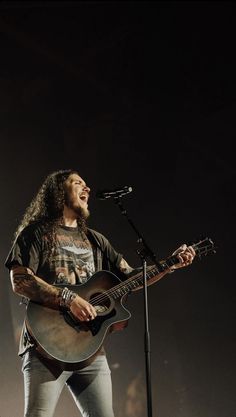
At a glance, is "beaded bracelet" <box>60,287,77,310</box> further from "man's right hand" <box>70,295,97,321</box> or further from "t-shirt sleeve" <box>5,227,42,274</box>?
"t-shirt sleeve" <box>5,227,42,274</box>

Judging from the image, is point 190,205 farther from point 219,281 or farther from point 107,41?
point 107,41

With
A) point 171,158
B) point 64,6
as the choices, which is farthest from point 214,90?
point 64,6

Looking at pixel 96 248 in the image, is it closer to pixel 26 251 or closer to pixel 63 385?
pixel 26 251

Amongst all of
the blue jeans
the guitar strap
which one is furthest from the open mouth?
the blue jeans

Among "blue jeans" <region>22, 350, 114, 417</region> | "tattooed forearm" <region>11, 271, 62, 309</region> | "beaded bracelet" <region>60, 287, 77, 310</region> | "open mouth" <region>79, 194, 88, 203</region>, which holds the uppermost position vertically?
"open mouth" <region>79, 194, 88, 203</region>

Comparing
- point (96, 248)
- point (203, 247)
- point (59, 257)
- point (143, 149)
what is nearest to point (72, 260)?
point (59, 257)

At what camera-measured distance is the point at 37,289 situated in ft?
7.98

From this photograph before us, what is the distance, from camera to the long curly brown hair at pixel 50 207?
2842 mm

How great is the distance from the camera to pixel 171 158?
13.3 ft

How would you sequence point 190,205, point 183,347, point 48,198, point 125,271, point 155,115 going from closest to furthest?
point 125,271 → point 48,198 → point 183,347 → point 190,205 → point 155,115

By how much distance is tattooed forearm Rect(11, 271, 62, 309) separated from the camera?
7.95ft

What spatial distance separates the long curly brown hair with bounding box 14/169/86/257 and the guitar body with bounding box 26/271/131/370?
0.43 meters

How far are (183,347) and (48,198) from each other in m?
1.50

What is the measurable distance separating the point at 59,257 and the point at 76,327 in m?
0.39
